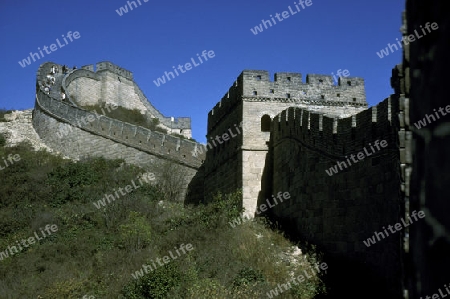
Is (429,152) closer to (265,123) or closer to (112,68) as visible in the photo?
(265,123)

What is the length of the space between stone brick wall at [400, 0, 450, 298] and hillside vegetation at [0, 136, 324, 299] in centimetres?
904

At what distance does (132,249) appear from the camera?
45.6 ft

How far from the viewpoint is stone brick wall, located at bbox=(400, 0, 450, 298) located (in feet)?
3.87

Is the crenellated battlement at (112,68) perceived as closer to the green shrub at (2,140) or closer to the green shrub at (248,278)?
the green shrub at (2,140)

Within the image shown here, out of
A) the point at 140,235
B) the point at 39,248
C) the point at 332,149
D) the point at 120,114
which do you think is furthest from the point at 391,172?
the point at 120,114

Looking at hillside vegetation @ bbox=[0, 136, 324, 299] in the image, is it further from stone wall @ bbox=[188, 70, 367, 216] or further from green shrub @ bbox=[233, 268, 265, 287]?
stone wall @ bbox=[188, 70, 367, 216]

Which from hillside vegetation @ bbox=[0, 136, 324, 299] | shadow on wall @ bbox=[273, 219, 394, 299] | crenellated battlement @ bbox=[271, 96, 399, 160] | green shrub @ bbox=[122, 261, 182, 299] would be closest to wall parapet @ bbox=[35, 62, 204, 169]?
hillside vegetation @ bbox=[0, 136, 324, 299]

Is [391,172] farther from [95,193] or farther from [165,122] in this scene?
[165,122]

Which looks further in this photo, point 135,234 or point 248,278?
point 135,234

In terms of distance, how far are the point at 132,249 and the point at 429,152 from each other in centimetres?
1336

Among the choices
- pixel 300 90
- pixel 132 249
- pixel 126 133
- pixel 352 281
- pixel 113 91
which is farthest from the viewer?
pixel 113 91

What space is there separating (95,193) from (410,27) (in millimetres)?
20748

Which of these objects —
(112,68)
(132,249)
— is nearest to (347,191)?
(132,249)

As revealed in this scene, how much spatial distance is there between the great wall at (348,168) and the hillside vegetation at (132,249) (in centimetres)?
100
